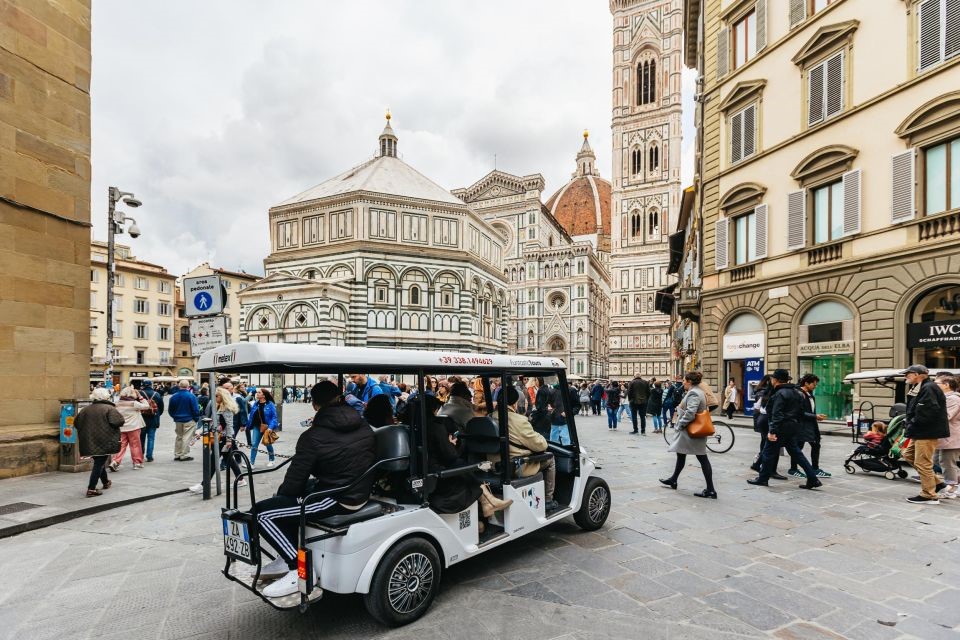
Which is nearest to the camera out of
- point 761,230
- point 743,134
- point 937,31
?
point 937,31

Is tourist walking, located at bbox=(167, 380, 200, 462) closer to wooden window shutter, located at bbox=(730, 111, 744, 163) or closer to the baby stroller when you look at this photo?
the baby stroller

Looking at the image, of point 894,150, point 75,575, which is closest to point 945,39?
point 894,150

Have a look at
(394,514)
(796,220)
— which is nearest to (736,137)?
(796,220)

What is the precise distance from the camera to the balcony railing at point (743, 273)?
18.2 metres

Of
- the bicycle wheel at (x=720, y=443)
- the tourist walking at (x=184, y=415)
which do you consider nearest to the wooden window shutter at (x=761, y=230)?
the bicycle wheel at (x=720, y=443)

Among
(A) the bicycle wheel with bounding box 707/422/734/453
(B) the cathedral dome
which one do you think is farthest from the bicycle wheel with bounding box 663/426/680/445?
(B) the cathedral dome

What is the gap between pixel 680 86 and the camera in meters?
69.4

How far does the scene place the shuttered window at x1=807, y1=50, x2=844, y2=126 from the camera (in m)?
15.3

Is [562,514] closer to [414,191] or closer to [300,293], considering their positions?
[300,293]

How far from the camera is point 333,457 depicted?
12.4 feet

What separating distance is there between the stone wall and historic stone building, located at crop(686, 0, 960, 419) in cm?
1799

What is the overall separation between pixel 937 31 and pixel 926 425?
1155cm

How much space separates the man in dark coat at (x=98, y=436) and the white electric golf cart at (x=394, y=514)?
4649 mm

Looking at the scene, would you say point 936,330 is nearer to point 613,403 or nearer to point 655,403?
point 655,403
